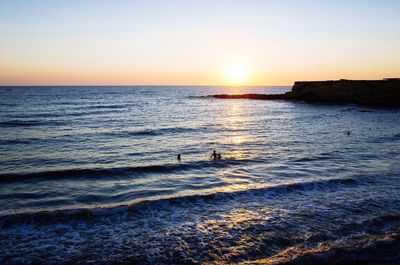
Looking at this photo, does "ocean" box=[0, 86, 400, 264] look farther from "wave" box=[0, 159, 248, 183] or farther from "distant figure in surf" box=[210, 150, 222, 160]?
"distant figure in surf" box=[210, 150, 222, 160]

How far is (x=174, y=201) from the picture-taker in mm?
11898

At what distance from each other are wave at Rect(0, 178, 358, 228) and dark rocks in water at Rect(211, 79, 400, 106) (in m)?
53.1

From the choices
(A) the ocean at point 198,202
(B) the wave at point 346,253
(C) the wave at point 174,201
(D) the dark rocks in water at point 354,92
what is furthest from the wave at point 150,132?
(D) the dark rocks in water at point 354,92

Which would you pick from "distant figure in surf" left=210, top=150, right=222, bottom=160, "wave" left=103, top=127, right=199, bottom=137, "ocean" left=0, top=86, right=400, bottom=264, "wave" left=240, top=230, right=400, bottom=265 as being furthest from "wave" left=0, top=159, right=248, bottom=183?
"wave" left=103, top=127, right=199, bottom=137

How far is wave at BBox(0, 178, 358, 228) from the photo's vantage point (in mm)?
10305

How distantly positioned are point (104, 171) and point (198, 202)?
6.34 m

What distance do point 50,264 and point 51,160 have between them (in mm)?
11699

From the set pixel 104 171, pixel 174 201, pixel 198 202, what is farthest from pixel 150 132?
pixel 198 202

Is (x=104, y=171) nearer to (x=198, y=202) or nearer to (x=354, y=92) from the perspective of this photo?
(x=198, y=202)

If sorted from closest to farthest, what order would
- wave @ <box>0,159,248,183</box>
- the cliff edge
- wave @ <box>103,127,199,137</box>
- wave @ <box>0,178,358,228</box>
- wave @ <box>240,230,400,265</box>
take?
wave @ <box>240,230,400,265</box> → wave @ <box>0,178,358,228</box> → wave @ <box>0,159,248,183</box> → wave @ <box>103,127,199,137</box> → the cliff edge

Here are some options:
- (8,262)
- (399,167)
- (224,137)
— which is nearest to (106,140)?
(224,137)

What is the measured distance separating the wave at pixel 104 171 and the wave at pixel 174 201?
14.3 ft

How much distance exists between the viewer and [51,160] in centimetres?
1823

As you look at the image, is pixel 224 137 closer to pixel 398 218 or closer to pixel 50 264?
pixel 398 218
